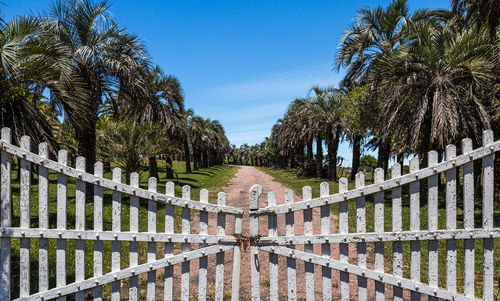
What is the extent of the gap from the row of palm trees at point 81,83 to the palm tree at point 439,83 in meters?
8.92

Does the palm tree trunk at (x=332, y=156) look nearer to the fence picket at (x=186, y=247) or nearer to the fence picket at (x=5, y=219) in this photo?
the fence picket at (x=186, y=247)

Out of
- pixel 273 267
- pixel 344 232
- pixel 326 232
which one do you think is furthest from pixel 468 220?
pixel 273 267

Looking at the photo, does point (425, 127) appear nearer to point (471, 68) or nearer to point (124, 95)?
point (471, 68)

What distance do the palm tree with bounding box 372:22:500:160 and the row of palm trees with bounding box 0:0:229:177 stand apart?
29.3 ft

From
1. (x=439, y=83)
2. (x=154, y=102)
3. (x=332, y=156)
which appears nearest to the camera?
(x=439, y=83)

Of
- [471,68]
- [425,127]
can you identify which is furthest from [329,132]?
[471,68]

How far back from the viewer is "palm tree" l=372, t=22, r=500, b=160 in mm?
9484

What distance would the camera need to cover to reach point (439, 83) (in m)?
9.84

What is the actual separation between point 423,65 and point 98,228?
1081 cm

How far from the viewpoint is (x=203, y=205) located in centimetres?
349

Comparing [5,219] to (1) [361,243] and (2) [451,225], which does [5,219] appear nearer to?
(1) [361,243]

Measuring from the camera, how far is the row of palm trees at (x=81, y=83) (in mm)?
4664

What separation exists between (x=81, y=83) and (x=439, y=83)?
996cm

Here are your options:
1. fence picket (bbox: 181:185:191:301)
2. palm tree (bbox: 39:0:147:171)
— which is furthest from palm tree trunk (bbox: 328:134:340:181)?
fence picket (bbox: 181:185:191:301)
